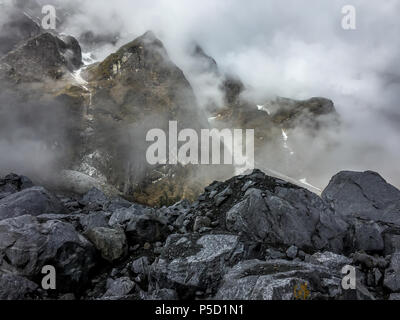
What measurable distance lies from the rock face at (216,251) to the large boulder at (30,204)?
4.90m

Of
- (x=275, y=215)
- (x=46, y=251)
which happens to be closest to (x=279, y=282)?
(x=275, y=215)

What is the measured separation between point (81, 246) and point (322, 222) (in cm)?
1512

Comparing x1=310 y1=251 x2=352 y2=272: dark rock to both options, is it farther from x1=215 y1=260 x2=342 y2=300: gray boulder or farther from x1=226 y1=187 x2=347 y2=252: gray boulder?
x1=215 y1=260 x2=342 y2=300: gray boulder

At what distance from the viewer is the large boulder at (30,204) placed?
21797 mm

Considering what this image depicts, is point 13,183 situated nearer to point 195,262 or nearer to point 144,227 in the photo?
point 144,227

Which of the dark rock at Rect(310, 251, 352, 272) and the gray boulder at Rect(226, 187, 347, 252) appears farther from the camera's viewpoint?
the gray boulder at Rect(226, 187, 347, 252)

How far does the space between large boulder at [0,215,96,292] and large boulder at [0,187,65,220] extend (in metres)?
7.23

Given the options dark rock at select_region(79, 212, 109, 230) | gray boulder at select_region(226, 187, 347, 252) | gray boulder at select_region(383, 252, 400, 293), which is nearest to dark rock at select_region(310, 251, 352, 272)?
gray boulder at select_region(383, 252, 400, 293)

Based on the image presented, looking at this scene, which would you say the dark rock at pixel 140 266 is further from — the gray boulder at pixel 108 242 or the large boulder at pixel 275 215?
the large boulder at pixel 275 215

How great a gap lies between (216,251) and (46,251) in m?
8.72

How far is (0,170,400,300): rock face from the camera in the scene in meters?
11.5

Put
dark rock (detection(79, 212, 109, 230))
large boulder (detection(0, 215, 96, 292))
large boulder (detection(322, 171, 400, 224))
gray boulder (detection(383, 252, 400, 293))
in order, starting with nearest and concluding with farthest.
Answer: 1. gray boulder (detection(383, 252, 400, 293))
2. large boulder (detection(0, 215, 96, 292))
3. dark rock (detection(79, 212, 109, 230))
4. large boulder (detection(322, 171, 400, 224))
